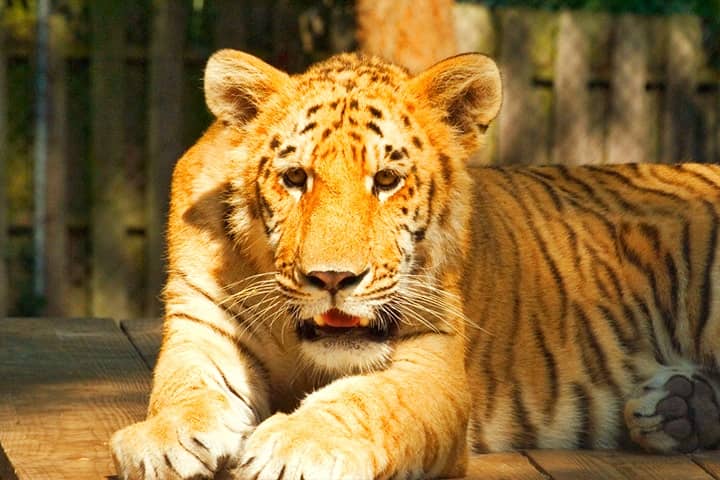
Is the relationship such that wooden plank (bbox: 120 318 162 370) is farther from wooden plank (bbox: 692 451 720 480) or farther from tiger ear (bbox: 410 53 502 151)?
wooden plank (bbox: 692 451 720 480)

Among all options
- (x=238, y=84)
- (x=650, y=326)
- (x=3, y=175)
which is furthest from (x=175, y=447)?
(x=3, y=175)

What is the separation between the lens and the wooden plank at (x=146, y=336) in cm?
490

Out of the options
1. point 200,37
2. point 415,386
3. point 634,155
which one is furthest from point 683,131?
point 415,386

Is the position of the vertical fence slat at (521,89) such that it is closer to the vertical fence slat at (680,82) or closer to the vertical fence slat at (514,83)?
the vertical fence slat at (514,83)

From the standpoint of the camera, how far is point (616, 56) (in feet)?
26.2

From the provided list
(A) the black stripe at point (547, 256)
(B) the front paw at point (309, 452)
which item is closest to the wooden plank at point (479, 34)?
(A) the black stripe at point (547, 256)

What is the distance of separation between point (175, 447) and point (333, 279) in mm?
494

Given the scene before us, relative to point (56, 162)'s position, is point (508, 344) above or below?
below

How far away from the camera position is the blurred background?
7.09 m

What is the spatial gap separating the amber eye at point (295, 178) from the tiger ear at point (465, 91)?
1.43 feet

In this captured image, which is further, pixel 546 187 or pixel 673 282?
pixel 546 187

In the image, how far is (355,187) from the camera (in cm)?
342

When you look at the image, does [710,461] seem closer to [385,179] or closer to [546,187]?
[385,179]

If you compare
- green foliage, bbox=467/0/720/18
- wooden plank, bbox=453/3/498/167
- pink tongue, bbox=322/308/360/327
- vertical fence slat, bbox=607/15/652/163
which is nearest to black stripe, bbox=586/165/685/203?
pink tongue, bbox=322/308/360/327
